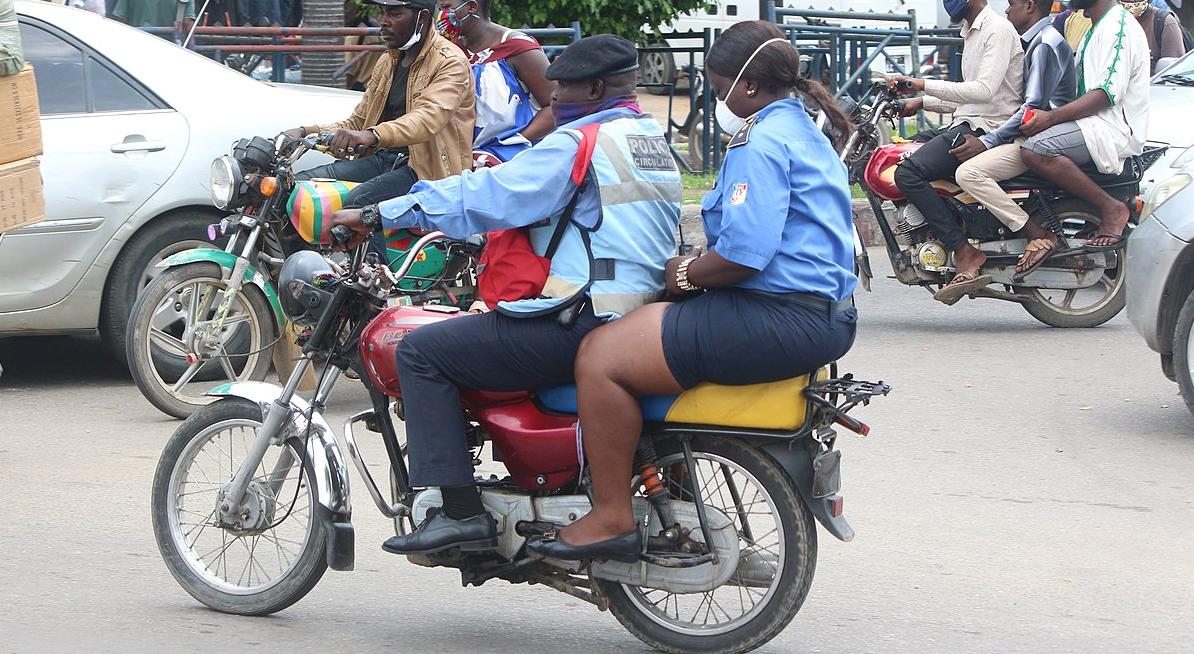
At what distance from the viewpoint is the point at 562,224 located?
3996mm

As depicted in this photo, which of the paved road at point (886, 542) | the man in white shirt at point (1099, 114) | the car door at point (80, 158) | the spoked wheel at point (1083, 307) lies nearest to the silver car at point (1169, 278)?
the paved road at point (886, 542)

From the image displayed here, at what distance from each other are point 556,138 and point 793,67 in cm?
65

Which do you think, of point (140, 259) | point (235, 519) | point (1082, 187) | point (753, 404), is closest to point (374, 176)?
point (140, 259)

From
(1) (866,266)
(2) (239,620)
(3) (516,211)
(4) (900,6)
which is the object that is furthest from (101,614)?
(4) (900,6)

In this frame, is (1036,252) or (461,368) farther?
(1036,252)

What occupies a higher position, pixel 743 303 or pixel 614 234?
pixel 614 234

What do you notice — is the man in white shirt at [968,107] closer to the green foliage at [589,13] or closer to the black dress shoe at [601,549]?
the green foliage at [589,13]

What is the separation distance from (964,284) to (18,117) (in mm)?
5166

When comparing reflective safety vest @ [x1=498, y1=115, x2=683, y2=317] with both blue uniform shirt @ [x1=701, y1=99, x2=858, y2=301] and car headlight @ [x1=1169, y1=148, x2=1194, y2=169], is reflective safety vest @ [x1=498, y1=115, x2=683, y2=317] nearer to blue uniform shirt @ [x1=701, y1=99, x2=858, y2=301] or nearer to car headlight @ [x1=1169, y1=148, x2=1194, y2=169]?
blue uniform shirt @ [x1=701, y1=99, x2=858, y2=301]

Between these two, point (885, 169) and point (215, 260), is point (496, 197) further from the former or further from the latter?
point (885, 169)

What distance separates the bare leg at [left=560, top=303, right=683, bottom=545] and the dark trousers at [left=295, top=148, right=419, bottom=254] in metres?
2.79

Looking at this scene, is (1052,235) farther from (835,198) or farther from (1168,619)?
(835,198)

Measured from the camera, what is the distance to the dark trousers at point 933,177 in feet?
28.1

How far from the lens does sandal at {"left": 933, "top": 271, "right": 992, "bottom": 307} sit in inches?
340
